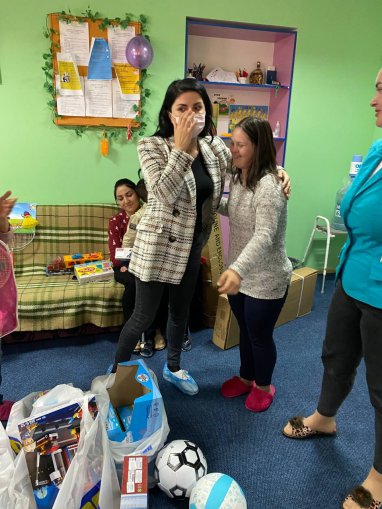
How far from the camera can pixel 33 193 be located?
9.21 ft

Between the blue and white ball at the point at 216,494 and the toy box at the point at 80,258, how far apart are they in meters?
1.79

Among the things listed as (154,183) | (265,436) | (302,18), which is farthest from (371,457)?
(302,18)

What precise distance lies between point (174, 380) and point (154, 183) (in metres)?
1.09

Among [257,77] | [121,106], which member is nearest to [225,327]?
[121,106]

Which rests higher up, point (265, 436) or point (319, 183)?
point (319, 183)

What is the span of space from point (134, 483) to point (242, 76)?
9.85ft

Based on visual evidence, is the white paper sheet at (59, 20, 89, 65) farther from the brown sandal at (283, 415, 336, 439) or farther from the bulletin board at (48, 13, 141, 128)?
the brown sandal at (283, 415, 336, 439)

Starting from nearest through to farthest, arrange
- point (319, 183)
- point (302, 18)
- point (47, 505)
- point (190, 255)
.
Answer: point (47, 505) < point (190, 255) < point (302, 18) < point (319, 183)

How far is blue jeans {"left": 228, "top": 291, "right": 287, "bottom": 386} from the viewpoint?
158cm

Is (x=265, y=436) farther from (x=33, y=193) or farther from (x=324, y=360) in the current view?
(x=33, y=193)

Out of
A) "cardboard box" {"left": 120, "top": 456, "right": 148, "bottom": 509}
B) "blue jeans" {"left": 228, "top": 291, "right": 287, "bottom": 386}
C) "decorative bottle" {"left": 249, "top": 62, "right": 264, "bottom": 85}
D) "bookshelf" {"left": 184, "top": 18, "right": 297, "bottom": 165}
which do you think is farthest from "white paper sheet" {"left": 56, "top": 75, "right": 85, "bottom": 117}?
"cardboard box" {"left": 120, "top": 456, "right": 148, "bottom": 509}

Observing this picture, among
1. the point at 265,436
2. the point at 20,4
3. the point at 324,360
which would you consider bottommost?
the point at 265,436

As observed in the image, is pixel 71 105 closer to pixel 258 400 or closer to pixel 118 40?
pixel 118 40

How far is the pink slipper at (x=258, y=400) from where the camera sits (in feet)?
5.96
